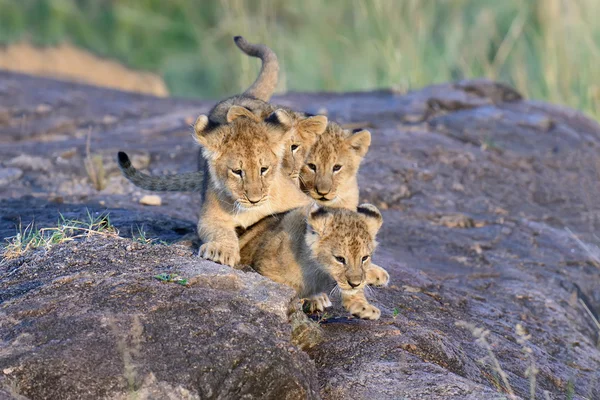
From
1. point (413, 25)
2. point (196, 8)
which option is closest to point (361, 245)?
point (413, 25)

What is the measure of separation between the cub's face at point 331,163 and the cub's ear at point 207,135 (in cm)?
81

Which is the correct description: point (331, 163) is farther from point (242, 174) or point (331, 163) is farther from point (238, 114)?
point (242, 174)

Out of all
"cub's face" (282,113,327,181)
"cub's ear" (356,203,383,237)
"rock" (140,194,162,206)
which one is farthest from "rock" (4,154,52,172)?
"cub's ear" (356,203,383,237)

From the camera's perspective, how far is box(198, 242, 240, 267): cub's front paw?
496 cm

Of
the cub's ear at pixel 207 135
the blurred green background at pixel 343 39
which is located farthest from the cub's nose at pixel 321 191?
the blurred green background at pixel 343 39

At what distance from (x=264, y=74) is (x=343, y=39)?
4983 mm

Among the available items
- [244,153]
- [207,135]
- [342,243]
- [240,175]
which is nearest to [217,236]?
[240,175]

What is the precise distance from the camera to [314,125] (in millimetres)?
6125

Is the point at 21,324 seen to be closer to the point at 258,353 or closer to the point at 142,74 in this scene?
the point at 258,353

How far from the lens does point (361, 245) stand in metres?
4.85

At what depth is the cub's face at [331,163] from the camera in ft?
19.6

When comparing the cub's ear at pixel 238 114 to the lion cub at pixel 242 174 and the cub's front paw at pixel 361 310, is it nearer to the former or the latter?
the lion cub at pixel 242 174

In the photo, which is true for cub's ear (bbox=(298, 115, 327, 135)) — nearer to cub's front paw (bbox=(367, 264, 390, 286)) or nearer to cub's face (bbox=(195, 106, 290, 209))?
cub's face (bbox=(195, 106, 290, 209))

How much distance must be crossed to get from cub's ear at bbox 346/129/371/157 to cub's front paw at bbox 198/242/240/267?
5.07ft
